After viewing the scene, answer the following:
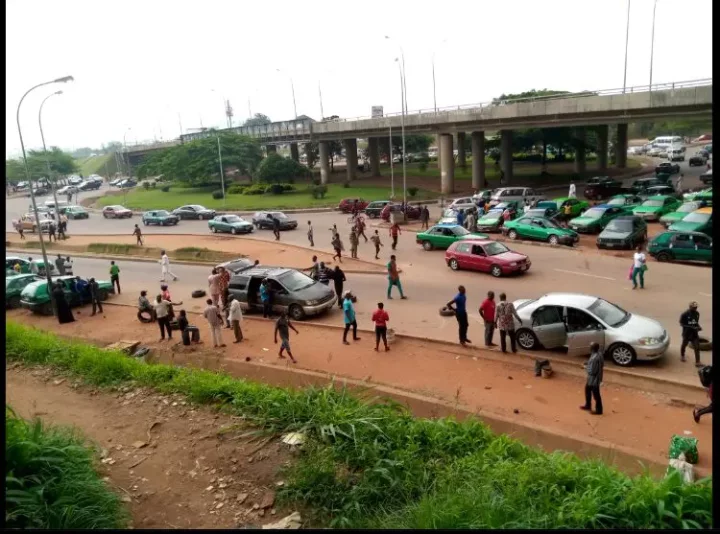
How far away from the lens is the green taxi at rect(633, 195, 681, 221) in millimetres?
30656

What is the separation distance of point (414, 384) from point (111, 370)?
20.2 ft

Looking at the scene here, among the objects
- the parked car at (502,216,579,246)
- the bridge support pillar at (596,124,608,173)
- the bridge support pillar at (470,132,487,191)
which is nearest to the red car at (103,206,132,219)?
the bridge support pillar at (470,132,487,191)

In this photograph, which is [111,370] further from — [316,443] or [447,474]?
[447,474]

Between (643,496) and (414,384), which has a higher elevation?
(643,496)

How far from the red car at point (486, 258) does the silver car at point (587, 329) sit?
712cm

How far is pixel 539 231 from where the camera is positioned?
2678cm

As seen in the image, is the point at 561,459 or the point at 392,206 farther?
the point at 392,206

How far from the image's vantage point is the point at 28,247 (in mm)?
38562

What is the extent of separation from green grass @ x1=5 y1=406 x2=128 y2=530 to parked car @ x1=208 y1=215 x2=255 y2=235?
95.3ft

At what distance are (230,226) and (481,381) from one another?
26.9 meters

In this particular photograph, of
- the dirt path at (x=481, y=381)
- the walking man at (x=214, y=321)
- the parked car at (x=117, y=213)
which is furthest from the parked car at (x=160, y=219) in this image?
the walking man at (x=214, y=321)

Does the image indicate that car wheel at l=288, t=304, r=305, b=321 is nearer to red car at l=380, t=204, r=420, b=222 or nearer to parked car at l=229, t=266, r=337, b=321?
parked car at l=229, t=266, r=337, b=321

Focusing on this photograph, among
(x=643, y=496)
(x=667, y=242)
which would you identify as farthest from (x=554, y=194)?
(x=643, y=496)

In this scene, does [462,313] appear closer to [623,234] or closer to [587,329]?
[587,329]
